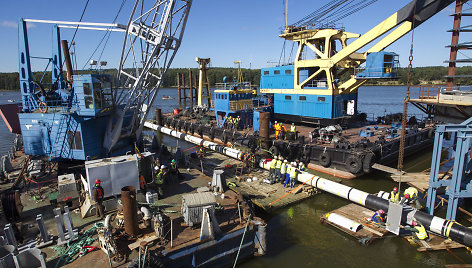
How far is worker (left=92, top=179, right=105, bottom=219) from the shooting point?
9851 mm

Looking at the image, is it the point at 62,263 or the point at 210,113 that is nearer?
the point at 62,263

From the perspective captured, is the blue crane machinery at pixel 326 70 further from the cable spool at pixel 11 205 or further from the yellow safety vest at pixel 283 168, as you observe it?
the cable spool at pixel 11 205

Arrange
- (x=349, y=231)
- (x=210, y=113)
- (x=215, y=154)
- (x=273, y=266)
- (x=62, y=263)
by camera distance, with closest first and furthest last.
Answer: (x=62, y=263), (x=273, y=266), (x=349, y=231), (x=215, y=154), (x=210, y=113)

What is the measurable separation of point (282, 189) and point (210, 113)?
20.8 meters

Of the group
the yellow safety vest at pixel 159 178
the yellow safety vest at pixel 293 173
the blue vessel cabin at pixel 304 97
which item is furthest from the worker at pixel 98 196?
the blue vessel cabin at pixel 304 97

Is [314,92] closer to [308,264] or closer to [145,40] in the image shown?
[145,40]

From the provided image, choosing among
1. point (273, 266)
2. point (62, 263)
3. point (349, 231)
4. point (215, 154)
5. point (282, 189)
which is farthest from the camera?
point (215, 154)

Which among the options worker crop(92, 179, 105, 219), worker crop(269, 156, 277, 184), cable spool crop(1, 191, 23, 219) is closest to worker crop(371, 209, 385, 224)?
worker crop(269, 156, 277, 184)

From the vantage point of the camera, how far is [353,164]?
1723 centimetres

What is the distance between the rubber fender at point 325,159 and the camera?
59.8 feet

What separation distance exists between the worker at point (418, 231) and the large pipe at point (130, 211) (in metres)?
10.0

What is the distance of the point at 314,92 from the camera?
945 inches

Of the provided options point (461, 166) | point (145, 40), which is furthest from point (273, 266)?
point (145, 40)

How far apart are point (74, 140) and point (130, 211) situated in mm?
8220
